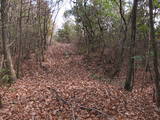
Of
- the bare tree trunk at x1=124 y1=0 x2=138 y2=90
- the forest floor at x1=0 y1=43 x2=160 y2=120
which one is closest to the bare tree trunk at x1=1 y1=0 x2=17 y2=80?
the forest floor at x1=0 y1=43 x2=160 y2=120

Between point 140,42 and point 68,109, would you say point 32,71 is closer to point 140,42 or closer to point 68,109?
point 68,109

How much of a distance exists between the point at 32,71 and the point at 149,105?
338 inches

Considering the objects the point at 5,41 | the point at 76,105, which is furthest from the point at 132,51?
the point at 5,41

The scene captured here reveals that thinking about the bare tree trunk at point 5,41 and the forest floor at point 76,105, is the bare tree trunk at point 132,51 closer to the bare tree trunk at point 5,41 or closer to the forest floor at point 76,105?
the forest floor at point 76,105

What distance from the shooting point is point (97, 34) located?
1605 cm

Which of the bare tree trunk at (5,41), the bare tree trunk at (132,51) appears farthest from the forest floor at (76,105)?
the bare tree trunk at (5,41)

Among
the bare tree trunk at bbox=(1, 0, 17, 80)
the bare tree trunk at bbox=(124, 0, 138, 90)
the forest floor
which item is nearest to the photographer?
the forest floor

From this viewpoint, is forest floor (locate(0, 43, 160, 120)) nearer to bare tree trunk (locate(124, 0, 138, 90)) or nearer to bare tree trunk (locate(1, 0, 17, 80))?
bare tree trunk (locate(124, 0, 138, 90))

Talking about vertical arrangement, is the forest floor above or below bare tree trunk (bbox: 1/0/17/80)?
below

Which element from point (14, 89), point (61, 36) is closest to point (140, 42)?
point (14, 89)

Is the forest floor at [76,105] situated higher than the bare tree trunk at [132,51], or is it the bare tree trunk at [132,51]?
the bare tree trunk at [132,51]

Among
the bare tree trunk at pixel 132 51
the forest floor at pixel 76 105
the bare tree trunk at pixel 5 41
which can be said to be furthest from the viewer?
the bare tree trunk at pixel 5 41

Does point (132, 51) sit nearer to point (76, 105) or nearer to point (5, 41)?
point (76, 105)

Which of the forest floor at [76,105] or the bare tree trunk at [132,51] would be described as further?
the bare tree trunk at [132,51]
